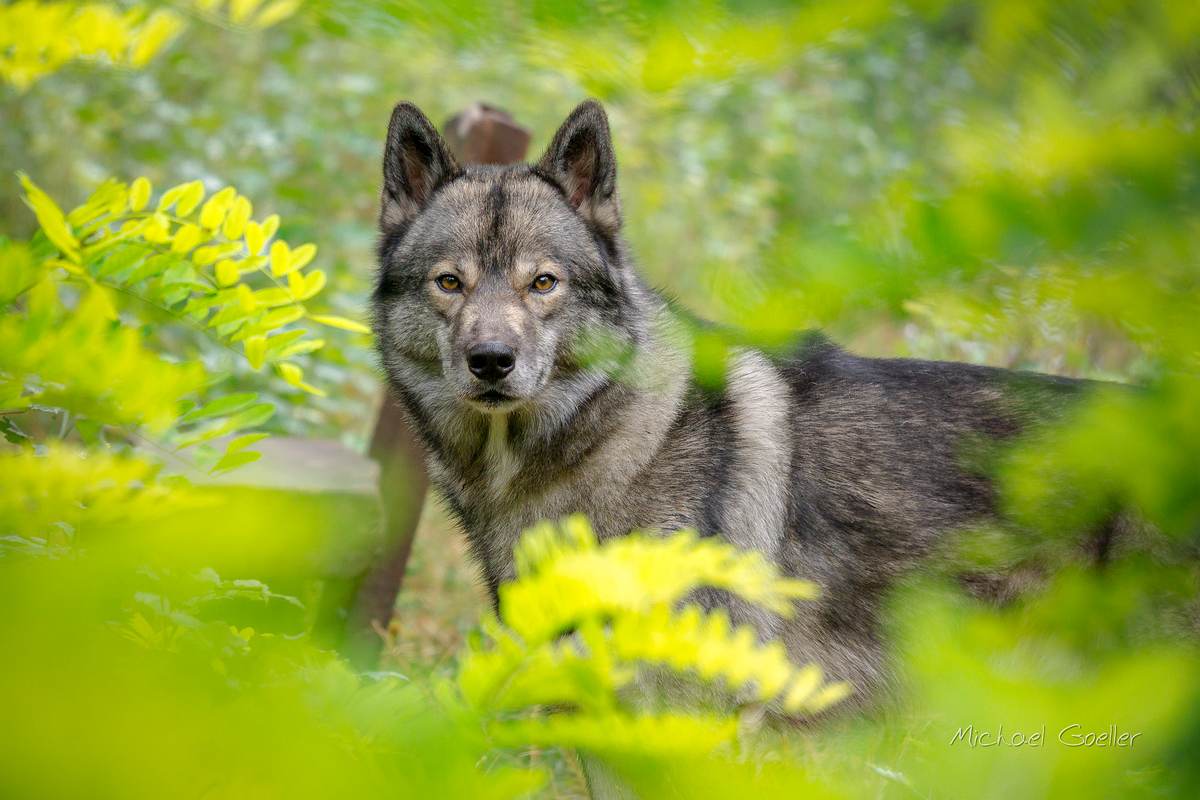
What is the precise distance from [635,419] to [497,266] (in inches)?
26.1

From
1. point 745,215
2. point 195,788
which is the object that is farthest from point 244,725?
point 745,215

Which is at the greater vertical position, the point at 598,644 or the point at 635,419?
the point at 598,644

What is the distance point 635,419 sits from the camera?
10.7 feet

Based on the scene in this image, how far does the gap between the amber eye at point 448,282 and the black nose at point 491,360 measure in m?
0.34

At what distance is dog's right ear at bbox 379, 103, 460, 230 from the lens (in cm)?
346

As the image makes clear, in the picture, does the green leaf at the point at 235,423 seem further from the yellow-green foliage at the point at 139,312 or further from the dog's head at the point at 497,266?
the dog's head at the point at 497,266

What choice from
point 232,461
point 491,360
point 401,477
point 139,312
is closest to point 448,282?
point 491,360

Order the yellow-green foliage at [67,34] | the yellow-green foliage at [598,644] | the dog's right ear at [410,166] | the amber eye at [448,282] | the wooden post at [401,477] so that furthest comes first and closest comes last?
the wooden post at [401,477], the dog's right ear at [410,166], the amber eye at [448,282], the yellow-green foliage at [67,34], the yellow-green foliage at [598,644]

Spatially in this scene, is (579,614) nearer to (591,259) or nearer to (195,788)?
(195,788)

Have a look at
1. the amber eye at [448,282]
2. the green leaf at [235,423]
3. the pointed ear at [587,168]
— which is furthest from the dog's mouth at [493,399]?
the green leaf at [235,423]

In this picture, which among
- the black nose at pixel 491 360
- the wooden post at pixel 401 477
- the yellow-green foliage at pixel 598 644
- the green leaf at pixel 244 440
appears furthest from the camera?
the wooden post at pixel 401 477

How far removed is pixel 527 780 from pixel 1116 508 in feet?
3.71

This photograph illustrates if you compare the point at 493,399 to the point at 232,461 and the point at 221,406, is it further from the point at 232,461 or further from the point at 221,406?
the point at 232,461

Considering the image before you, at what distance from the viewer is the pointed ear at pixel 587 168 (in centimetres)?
335
